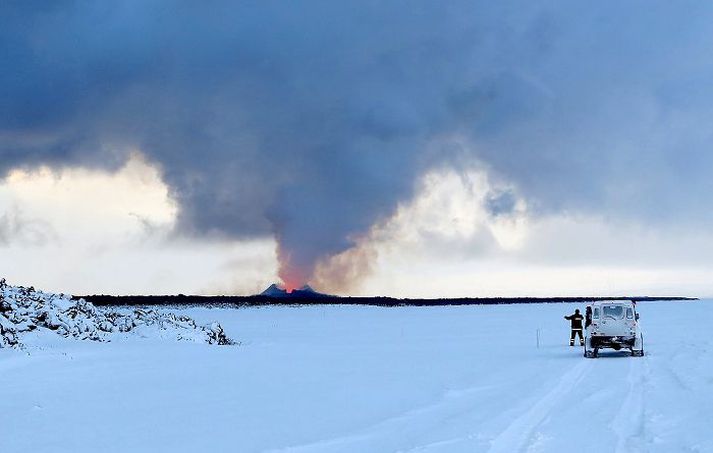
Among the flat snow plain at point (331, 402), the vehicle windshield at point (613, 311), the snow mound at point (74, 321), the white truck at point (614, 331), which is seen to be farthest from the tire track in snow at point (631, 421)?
the snow mound at point (74, 321)

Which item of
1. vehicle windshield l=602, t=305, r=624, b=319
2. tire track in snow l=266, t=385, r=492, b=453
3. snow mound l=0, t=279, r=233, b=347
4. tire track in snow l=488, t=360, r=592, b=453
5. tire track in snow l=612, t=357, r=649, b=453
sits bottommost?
tire track in snow l=266, t=385, r=492, b=453

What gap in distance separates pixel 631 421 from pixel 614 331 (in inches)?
684

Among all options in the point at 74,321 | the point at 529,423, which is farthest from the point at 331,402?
the point at 74,321

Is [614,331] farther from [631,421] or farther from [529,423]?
[529,423]

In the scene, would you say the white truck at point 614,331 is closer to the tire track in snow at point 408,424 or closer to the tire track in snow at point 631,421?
the tire track in snow at point 631,421

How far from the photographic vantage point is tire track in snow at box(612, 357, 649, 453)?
10.5 metres

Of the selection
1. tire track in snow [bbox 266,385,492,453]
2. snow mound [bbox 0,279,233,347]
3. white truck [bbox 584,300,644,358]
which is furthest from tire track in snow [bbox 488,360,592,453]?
snow mound [bbox 0,279,233,347]

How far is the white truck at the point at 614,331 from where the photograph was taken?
29109 millimetres

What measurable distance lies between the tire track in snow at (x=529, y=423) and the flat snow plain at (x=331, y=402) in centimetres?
4

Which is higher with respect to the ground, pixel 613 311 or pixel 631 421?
pixel 613 311

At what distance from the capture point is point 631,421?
12.8 metres

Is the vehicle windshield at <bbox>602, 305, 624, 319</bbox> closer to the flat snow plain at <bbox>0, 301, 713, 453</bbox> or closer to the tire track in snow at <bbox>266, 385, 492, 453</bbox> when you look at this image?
the flat snow plain at <bbox>0, 301, 713, 453</bbox>

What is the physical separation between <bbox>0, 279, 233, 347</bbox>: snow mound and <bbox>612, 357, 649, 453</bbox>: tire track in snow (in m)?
15.5

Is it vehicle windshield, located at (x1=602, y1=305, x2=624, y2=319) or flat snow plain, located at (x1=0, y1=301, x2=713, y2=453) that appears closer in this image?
flat snow plain, located at (x1=0, y1=301, x2=713, y2=453)
